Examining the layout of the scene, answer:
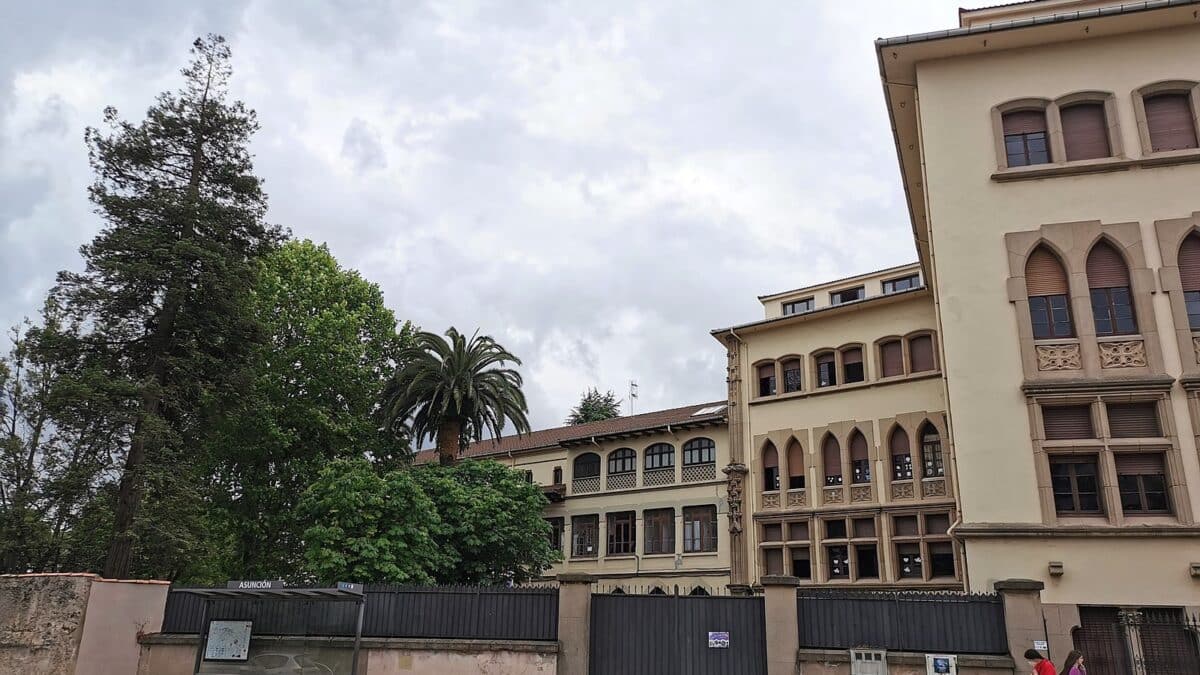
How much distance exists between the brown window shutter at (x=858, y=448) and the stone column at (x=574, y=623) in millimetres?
17886

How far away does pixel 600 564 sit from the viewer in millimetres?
40281

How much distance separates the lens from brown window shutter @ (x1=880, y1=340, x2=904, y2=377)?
3244 centimetres

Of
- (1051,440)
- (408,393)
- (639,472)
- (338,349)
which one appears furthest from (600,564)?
(1051,440)

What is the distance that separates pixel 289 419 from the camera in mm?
34156

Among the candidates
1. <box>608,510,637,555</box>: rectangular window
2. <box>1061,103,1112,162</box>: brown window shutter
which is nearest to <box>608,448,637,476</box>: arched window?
<box>608,510,637,555</box>: rectangular window

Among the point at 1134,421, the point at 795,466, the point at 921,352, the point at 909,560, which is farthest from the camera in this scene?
the point at 795,466

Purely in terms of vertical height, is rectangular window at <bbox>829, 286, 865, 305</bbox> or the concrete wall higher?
rectangular window at <bbox>829, 286, 865, 305</bbox>

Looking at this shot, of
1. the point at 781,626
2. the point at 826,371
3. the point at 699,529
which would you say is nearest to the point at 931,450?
the point at 826,371

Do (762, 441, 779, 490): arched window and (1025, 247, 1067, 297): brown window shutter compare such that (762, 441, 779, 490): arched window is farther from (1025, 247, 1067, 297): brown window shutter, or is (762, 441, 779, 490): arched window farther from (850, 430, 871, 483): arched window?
(1025, 247, 1067, 297): brown window shutter

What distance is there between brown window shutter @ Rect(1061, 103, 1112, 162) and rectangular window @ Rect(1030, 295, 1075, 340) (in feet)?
12.0

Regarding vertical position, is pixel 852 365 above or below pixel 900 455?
above

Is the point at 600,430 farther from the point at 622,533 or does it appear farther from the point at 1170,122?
the point at 1170,122

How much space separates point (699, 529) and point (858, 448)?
27.7 feet

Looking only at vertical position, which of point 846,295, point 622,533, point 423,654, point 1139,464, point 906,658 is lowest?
point 423,654
